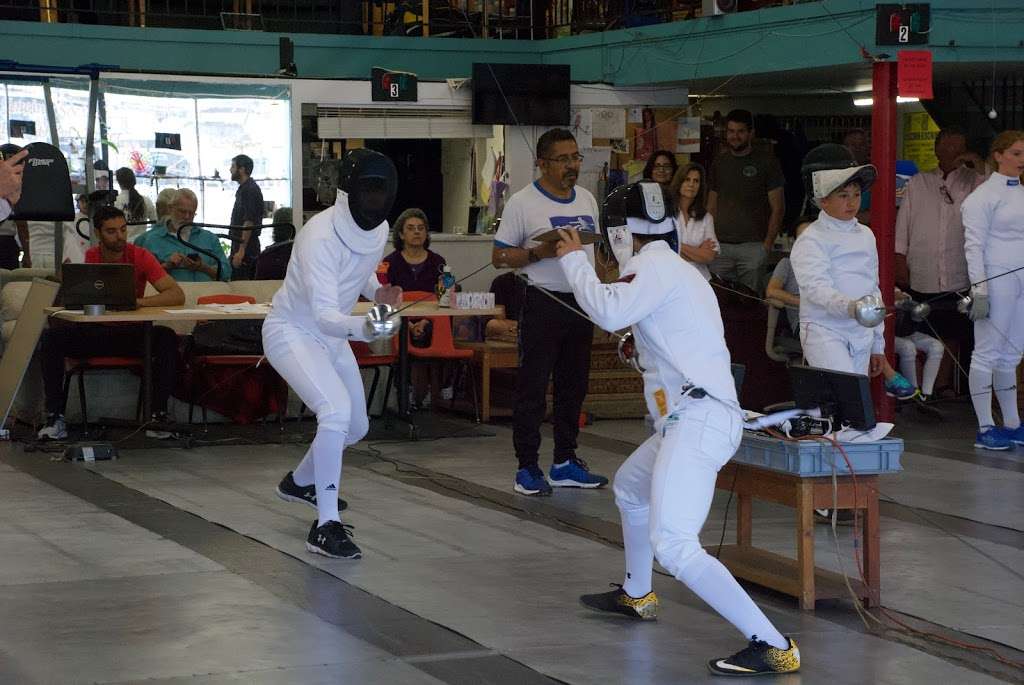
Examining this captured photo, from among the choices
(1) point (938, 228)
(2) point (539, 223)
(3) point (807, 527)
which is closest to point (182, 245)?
(2) point (539, 223)

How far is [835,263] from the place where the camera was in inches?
257

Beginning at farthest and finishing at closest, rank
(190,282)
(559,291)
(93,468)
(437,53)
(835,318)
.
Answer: (437,53)
(190,282)
(93,468)
(559,291)
(835,318)

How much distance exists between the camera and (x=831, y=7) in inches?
422

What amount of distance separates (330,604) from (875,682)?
6.19 feet

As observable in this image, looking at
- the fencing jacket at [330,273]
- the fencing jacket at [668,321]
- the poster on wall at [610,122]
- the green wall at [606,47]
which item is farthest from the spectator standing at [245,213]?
the fencing jacket at [668,321]

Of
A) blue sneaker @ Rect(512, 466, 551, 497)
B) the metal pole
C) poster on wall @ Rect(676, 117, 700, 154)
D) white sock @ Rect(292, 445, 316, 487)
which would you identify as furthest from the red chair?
poster on wall @ Rect(676, 117, 700, 154)

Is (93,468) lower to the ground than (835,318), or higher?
lower

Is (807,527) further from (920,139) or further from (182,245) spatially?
(920,139)

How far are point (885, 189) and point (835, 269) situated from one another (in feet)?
10.9

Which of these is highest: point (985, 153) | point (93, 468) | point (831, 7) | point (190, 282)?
point (831, 7)

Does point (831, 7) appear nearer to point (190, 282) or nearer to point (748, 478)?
point (190, 282)

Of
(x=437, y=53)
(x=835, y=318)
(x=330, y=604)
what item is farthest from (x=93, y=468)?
(x=437, y=53)

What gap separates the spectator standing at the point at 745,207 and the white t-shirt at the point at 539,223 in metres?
4.21

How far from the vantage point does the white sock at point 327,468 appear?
20.5ft
